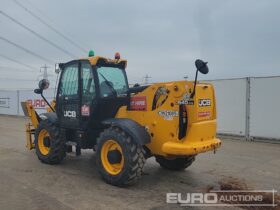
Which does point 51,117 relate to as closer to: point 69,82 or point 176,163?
point 69,82

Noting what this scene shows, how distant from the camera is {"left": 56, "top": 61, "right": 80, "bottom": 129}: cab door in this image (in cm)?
776

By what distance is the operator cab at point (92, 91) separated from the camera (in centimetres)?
735

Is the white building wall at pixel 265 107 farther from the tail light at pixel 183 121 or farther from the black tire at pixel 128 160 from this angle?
the black tire at pixel 128 160

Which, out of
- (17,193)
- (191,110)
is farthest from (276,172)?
(17,193)

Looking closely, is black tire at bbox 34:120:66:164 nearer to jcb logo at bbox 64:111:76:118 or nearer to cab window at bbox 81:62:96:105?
jcb logo at bbox 64:111:76:118

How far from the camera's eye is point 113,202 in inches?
224

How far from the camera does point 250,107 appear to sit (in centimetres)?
1328

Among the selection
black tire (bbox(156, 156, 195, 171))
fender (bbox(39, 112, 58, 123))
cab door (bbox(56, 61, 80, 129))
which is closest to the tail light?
black tire (bbox(156, 156, 195, 171))

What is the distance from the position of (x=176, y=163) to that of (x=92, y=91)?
229cm

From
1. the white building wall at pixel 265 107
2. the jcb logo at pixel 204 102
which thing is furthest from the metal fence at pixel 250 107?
the jcb logo at pixel 204 102

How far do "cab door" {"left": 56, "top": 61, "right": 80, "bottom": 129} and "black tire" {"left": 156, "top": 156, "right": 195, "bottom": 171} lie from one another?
1.96m

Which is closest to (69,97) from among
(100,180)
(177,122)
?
(100,180)

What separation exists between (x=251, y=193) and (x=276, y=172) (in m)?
2.17

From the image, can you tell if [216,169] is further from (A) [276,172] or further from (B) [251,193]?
(B) [251,193]
